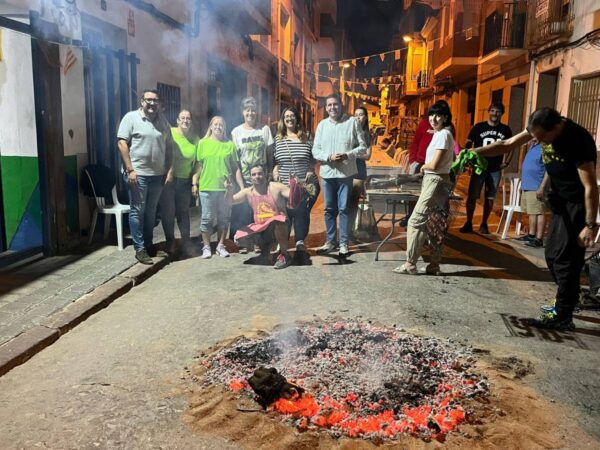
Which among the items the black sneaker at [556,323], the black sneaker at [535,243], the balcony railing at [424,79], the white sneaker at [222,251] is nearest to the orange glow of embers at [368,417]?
the black sneaker at [556,323]

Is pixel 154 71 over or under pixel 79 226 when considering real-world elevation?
over

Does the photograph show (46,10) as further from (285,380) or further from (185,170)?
(285,380)

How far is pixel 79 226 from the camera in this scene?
691cm

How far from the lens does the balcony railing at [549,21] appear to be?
1230cm

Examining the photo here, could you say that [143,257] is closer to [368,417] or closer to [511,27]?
[368,417]

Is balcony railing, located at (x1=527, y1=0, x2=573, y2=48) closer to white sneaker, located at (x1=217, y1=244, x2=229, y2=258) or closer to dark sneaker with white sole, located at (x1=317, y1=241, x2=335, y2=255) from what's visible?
dark sneaker with white sole, located at (x1=317, y1=241, x2=335, y2=255)

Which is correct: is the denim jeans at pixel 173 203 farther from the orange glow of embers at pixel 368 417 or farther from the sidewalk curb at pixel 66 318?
the orange glow of embers at pixel 368 417

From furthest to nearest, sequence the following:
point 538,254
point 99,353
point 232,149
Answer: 1. point 538,254
2. point 232,149
3. point 99,353

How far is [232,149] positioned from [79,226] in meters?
2.33

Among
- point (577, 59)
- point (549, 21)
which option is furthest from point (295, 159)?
point (549, 21)

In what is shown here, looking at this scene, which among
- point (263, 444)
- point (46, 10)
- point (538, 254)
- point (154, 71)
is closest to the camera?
point (263, 444)

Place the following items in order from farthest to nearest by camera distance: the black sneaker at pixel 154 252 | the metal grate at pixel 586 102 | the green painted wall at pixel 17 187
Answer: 1. the metal grate at pixel 586 102
2. the black sneaker at pixel 154 252
3. the green painted wall at pixel 17 187

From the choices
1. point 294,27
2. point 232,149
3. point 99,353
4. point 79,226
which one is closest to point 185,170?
point 232,149

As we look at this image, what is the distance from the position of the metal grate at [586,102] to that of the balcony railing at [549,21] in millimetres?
1326
